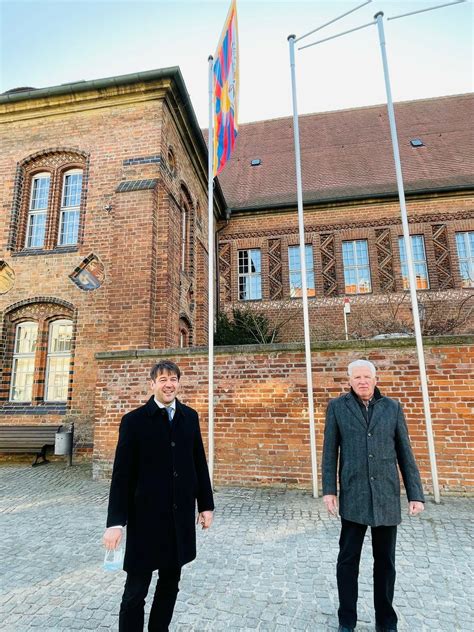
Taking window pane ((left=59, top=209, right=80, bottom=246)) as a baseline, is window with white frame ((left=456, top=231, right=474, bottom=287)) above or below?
above

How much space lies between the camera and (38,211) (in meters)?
10.1

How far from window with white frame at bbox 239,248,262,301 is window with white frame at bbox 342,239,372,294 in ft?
11.7

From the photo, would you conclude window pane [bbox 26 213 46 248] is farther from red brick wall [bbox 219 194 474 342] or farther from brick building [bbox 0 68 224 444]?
red brick wall [bbox 219 194 474 342]

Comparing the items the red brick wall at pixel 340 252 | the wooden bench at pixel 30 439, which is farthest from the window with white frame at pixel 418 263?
the wooden bench at pixel 30 439

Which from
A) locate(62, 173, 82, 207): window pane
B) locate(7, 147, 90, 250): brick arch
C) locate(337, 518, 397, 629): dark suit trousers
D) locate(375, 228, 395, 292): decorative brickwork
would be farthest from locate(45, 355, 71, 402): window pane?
locate(375, 228, 395, 292): decorative brickwork

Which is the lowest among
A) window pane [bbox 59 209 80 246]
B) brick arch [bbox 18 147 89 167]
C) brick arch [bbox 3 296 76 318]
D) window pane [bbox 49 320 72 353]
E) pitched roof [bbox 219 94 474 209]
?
window pane [bbox 49 320 72 353]

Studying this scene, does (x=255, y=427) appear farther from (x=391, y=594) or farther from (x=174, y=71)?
(x=174, y=71)

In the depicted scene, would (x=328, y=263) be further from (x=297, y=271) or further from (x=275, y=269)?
(x=275, y=269)

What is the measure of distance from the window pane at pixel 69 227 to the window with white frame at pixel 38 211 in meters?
0.44

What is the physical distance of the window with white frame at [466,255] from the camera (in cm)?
1532

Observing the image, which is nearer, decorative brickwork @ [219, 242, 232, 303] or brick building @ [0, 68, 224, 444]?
brick building @ [0, 68, 224, 444]

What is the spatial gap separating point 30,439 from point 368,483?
804cm

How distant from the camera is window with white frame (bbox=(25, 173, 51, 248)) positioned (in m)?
9.92

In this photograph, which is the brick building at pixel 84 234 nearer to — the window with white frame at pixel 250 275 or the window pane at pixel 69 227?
the window pane at pixel 69 227
